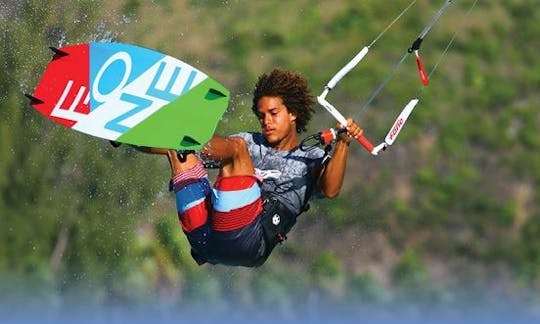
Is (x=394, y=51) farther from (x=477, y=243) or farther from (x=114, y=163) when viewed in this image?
(x=114, y=163)

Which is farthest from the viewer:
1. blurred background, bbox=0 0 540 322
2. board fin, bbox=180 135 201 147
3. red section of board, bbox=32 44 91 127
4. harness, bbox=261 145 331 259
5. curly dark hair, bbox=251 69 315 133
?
blurred background, bbox=0 0 540 322

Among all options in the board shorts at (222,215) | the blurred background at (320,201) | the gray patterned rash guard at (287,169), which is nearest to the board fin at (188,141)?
the board shorts at (222,215)

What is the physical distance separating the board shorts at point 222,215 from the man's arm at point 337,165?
1.13 ft

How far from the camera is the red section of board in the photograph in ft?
25.1

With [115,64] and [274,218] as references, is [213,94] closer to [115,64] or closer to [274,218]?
[115,64]

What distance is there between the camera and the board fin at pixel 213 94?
768 centimetres

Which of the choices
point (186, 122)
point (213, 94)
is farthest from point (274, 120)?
point (186, 122)

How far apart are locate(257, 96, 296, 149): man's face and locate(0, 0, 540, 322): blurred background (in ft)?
11.0

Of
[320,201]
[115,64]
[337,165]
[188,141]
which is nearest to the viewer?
[188,141]

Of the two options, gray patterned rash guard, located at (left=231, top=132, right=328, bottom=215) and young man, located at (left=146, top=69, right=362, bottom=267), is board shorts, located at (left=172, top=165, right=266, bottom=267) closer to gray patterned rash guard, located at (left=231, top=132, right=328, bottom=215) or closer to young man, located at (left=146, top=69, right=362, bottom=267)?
young man, located at (left=146, top=69, right=362, bottom=267)

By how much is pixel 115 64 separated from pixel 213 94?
20.0 inches

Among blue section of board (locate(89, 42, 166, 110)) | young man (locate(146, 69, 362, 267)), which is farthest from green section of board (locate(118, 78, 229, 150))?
blue section of board (locate(89, 42, 166, 110))

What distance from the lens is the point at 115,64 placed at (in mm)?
7781

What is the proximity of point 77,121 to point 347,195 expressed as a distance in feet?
Answer: 19.2
